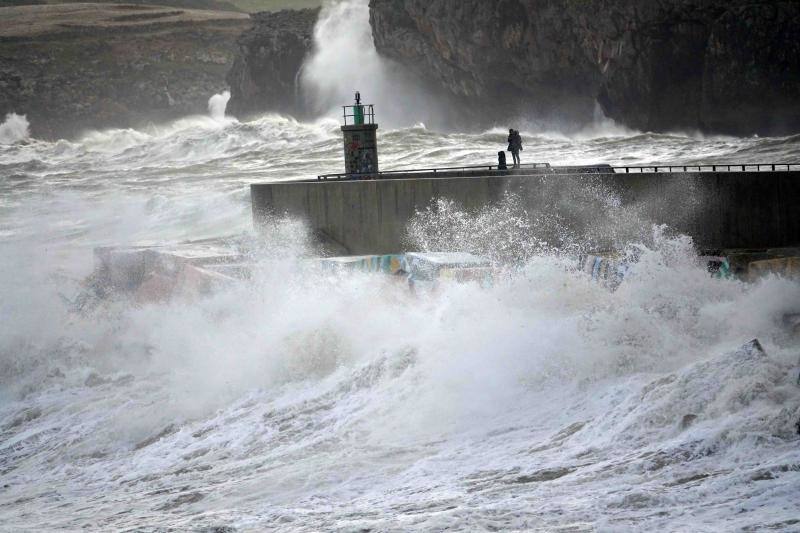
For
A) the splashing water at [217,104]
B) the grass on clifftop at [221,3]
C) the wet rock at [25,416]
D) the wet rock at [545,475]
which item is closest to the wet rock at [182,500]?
the wet rock at [545,475]

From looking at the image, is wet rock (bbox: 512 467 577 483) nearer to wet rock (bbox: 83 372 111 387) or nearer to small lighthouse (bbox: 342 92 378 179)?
wet rock (bbox: 83 372 111 387)

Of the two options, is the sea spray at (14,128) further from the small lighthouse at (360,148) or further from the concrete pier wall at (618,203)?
the concrete pier wall at (618,203)

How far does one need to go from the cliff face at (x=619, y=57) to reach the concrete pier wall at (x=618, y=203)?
22451 millimetres

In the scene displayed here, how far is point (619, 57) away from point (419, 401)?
1276 inches

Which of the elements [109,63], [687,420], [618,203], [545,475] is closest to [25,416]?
[545,475]

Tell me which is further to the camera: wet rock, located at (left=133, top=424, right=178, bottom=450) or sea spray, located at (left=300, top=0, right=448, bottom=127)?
sea spray, located at (left=300, top=0, right=448, bottom=127)

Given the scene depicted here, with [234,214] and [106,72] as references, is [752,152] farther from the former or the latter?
[106,72]

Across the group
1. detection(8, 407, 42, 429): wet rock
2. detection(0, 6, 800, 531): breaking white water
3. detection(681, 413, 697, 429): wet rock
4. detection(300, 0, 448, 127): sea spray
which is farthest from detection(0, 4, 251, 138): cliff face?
detection(681, 413, 697, 429): wet rock

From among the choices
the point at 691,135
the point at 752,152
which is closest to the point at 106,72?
the point at 691,135

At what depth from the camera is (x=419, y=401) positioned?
9.80m

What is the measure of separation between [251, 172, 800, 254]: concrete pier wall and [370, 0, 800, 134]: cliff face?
2245 cm

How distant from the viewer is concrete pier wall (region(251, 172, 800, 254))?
42.7ft

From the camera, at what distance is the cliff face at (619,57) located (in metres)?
35.4

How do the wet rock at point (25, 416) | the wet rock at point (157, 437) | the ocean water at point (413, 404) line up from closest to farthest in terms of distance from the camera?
the ocean water at point (413, 404) < the wet rock at point (157, 437) < the wet rock at point (25, 416)
